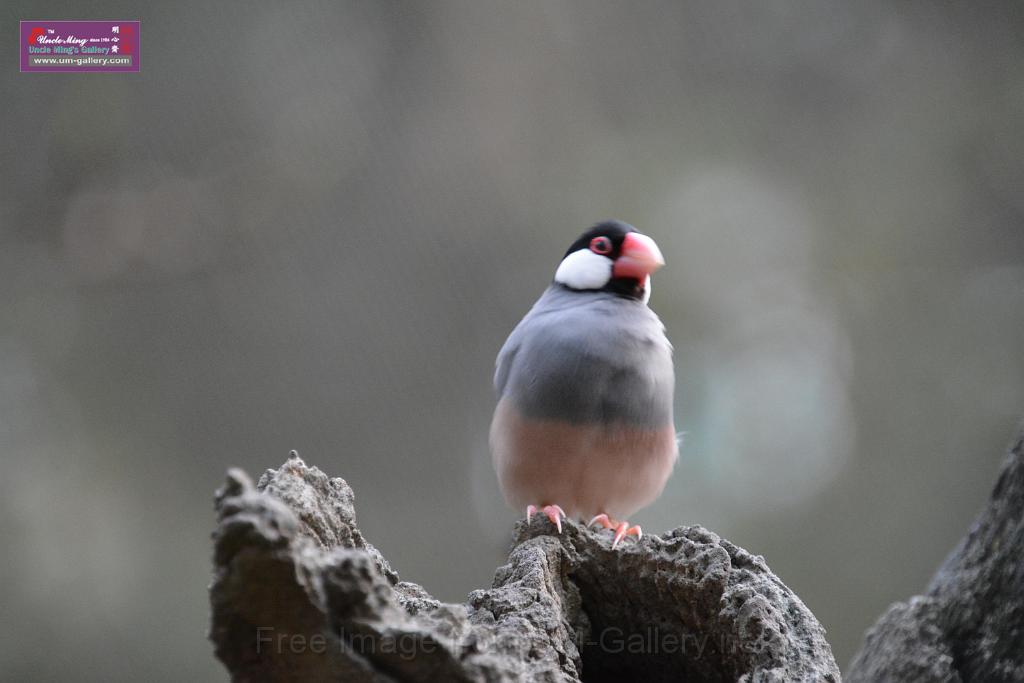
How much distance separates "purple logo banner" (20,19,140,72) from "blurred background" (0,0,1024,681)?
0.07 m

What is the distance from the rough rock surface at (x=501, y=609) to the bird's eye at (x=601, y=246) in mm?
772

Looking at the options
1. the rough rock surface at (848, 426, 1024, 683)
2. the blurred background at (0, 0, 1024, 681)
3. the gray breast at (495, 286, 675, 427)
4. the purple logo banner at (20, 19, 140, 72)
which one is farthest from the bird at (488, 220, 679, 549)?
the purple logo banner at (20, 19, 140, 72)

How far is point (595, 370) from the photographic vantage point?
1.88 metres

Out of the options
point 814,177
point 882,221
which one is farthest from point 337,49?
point 882,221

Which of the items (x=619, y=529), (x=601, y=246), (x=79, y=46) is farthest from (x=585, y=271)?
(x=79, y=46)

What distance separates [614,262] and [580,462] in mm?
463

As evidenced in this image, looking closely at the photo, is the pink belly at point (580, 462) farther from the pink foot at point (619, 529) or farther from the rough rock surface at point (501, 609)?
the rough rock surface at point (501, 609)

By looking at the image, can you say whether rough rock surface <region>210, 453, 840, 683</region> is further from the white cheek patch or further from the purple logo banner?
the purple logo banner

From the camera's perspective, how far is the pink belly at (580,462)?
1.91m

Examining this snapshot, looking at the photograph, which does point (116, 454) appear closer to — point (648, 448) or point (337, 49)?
point (337, 49)

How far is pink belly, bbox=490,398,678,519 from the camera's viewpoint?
1905mm

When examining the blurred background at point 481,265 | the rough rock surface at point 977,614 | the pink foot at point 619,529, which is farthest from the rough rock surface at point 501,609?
the blurred background at point 481,265

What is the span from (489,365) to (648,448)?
6.49ft

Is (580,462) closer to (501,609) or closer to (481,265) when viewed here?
(501,609)
